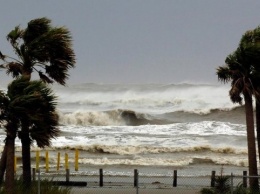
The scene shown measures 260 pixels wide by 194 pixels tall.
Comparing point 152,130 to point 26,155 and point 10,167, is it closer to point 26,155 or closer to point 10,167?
point 26,155

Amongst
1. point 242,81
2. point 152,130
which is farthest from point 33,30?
point 152,130

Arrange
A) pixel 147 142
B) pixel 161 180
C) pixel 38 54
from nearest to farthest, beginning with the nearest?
pixel 38 54 < pixel 161 180 < pixel 147 142

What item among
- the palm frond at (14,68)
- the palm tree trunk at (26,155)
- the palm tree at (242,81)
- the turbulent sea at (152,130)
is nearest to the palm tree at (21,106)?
the palm tree trunk at (26,155)

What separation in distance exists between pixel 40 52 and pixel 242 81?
265 inches

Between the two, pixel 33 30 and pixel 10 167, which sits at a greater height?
pixel 33 30

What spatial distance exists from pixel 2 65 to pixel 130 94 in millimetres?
84334

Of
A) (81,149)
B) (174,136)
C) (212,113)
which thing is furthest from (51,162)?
(212,113)

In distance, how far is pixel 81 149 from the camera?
5269cm

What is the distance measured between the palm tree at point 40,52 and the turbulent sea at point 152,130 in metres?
14.1

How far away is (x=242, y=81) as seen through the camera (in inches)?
819

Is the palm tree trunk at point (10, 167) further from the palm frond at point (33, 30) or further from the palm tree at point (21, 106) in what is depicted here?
the palm frond at point (33, 30)

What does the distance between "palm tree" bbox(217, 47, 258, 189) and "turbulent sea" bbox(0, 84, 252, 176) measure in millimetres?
12544

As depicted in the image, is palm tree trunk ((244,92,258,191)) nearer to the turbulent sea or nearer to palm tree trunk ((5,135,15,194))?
palm tree trunk ((5,135,15,194))

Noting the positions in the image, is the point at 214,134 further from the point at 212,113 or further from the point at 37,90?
the point at 37,90
